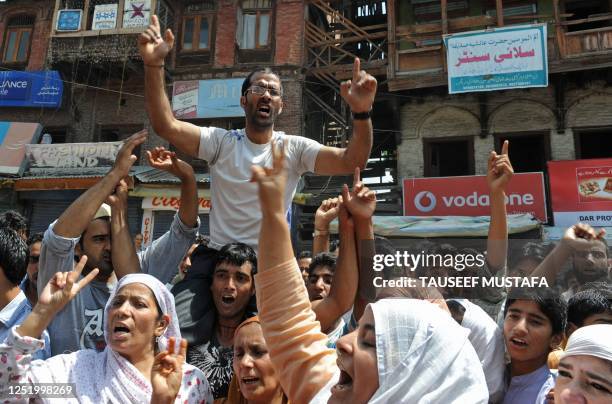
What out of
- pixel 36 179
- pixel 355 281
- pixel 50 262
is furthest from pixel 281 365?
pixel 36 179

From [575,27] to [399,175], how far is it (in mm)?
6111

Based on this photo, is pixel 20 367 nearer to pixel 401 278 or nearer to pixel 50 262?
pixel 50 262

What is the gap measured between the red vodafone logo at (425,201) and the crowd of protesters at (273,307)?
8.47 meters

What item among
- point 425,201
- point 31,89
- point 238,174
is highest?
point 31,89

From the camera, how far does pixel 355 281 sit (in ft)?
7.05

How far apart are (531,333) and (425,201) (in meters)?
9.76

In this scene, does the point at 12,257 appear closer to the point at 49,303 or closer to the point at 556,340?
the point at 49,303

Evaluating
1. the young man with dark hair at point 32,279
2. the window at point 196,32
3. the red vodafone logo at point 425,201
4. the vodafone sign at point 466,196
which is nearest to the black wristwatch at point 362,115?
the young man with dark hair at point 32,279

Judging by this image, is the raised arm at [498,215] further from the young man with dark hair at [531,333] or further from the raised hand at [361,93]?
the raised hand at [361,93]

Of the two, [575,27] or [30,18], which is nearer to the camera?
[575,27]

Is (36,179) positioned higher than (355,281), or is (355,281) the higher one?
(36,179)

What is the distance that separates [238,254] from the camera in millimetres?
2830

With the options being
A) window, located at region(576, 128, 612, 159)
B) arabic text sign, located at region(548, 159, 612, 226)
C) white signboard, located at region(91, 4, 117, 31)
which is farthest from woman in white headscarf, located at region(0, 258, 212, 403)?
white signboard, located at region(91, 4, 117, 31)

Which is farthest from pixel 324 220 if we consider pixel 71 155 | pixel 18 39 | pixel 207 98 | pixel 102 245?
pixel 18 39
